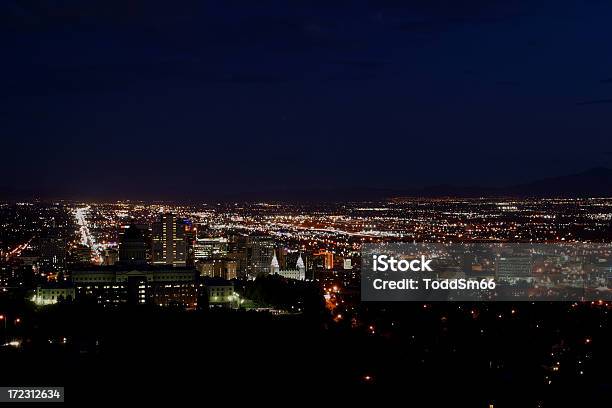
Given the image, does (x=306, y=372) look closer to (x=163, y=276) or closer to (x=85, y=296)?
(x=85, y=296)

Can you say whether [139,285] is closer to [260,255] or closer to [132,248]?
[132,248]

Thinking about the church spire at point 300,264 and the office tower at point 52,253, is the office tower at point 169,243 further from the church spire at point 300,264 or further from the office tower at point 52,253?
the church spire at point 300,264

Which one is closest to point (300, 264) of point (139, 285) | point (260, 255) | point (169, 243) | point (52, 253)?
→ point (260, 255)

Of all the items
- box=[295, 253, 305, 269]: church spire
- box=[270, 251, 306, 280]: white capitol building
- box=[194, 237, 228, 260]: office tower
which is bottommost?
box=[270, 251, 306, 280]: white capitol building

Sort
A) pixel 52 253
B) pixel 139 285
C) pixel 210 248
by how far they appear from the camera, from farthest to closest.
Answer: pixel 210 248, pixel 52 253, pixel 139 285

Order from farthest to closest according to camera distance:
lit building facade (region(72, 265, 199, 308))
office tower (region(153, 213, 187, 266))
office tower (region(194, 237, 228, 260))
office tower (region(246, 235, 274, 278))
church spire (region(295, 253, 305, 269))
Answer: office tower (region(194, 237, 228, 260)) < office tower (region(153, 213, 187, 266)) < office tower (region(246, 235, 274, 278)) < church spire (region(295, 253, 305, 269)) < lit building facade (region(72, 265, 199, 308))

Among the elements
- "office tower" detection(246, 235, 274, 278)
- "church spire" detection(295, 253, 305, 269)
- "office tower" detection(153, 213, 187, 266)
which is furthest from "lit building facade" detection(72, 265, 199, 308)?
"office tower" detection(153, 213, 187, 266)

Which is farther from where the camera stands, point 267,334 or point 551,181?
point 551,181

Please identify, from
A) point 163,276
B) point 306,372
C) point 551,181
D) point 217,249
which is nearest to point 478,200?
point 551,181

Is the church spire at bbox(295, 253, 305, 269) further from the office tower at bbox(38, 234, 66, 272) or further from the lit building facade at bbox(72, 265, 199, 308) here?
the office tower at bbox(38, 234, 66, 272)
